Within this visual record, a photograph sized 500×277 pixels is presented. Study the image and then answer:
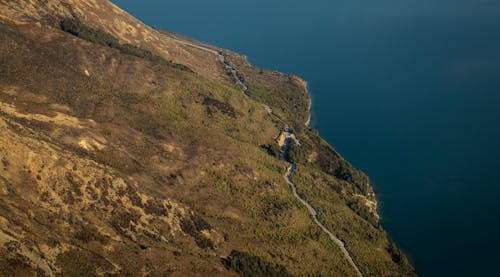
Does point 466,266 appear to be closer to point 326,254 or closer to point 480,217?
point 480,217

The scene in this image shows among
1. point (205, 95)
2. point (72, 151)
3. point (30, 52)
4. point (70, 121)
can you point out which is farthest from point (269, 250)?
point (30, 52)

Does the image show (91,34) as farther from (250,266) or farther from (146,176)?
(250,266)

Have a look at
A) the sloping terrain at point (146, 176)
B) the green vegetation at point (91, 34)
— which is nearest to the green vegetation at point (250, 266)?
the sloping terrain at point (146, 176)

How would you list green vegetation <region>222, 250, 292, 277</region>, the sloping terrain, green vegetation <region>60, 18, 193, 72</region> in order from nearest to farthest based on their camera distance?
the sloping terrain
green vegetation <region>222, 250, 292, 277</region>
green vegetation <region>60, 18, 193, 72</region>

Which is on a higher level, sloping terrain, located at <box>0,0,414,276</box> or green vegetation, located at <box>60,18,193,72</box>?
green vegetation, located at <box>60,18,193,72</box>

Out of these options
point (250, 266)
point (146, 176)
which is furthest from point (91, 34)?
point (250, 266)

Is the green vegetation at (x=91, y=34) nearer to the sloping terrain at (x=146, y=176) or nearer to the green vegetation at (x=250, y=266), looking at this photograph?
the sloping terrain at (x=146, y=176)

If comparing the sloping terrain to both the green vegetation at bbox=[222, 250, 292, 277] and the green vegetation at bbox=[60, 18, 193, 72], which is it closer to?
the green vegetation at bbox=[222, 250, 292, 277]

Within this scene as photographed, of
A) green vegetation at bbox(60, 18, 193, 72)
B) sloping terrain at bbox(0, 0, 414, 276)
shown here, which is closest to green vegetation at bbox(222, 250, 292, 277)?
sloping terrain at bbox(0, 0, 414, 276)
